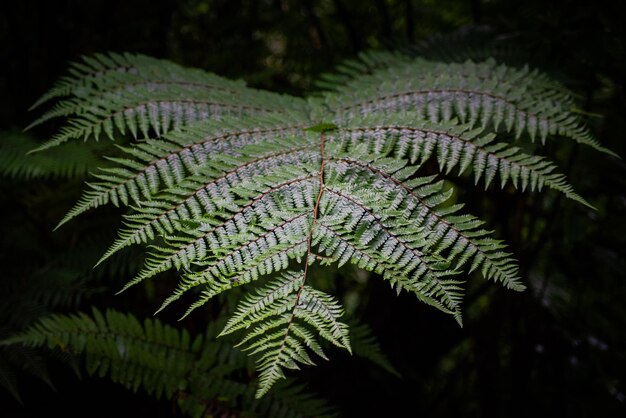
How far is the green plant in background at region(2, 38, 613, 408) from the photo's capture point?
1.00m

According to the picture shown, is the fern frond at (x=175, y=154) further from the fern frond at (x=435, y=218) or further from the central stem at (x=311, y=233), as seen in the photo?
the fern frond at (x=435, y=218)

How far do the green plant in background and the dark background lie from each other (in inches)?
20.8


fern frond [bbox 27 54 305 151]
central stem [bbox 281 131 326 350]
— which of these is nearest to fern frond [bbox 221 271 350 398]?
central stem [bbox 281 131 326 350]

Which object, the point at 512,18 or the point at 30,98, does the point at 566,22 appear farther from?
the point at 30,98

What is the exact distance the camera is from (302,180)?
1.15m

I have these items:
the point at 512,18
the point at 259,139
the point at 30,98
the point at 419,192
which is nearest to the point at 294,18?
the point at 512,18

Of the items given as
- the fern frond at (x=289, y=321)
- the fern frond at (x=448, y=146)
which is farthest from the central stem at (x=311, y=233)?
the fern frond at (x=448, y=146)

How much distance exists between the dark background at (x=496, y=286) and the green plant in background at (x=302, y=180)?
53 cm

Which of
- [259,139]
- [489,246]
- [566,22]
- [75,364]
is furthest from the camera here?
[566,22]

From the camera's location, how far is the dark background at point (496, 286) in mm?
2082

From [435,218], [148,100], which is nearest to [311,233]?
[435,218]

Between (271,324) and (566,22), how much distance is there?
195 centimetres

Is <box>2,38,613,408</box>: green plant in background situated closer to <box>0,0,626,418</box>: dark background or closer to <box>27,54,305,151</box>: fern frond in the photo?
<box>27,54,305,151</box>: fern frond

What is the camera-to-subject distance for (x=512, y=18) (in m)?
2.49
